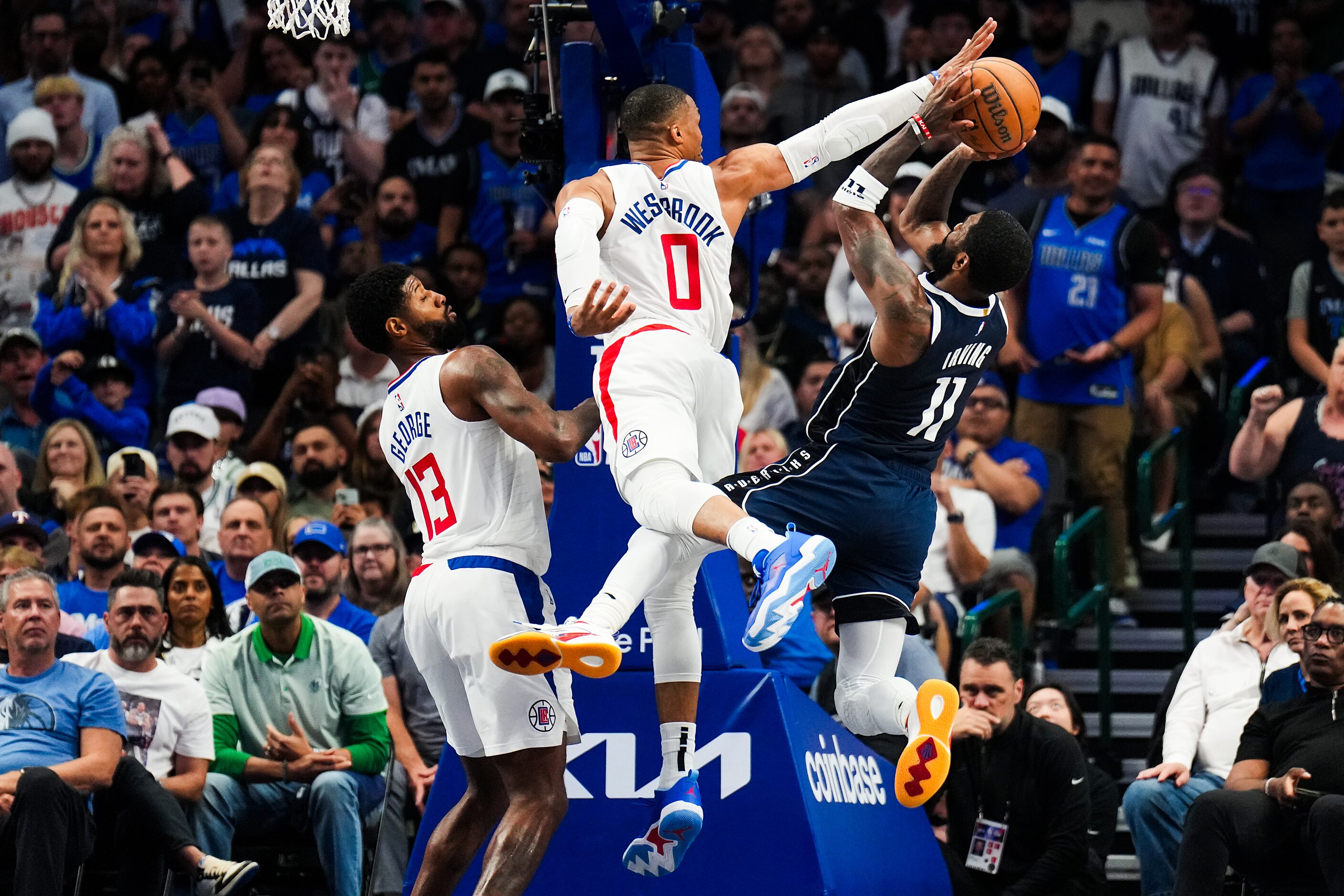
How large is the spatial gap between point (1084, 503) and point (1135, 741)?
68.2 inches

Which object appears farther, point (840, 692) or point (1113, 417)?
point (1113, 417)

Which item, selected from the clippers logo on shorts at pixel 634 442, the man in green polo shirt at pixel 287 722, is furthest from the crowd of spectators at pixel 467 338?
the clippers logo on shorts at pixel 634 442

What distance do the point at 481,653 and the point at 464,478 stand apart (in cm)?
70

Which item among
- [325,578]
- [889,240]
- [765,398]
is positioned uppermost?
[889,240]

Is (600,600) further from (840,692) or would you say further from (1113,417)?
(1113,417)

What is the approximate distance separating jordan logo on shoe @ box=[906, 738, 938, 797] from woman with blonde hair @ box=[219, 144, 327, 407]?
307 inches

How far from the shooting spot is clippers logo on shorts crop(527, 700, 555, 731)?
24.9 ft

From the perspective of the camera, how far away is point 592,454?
8555 millimetres

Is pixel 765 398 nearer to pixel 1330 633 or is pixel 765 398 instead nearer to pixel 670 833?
pixel 1330 633

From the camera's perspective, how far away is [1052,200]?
13570 mm

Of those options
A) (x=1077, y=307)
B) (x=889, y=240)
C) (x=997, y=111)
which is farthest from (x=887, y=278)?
(x=1077, y=307)

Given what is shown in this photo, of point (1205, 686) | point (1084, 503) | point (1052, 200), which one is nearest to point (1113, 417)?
point (1084, 503)

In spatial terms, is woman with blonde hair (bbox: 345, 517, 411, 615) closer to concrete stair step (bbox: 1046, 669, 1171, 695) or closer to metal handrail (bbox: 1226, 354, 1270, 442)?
concrete stair step (bbox: 1046, 669, 1171, 695)

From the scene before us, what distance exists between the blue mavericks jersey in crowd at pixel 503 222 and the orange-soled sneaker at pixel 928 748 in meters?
7.85
